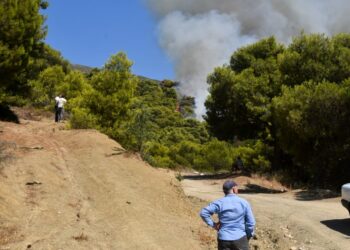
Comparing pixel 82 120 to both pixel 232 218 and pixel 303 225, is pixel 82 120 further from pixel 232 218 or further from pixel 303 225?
pixel 232 218

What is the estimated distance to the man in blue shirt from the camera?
7.45 m

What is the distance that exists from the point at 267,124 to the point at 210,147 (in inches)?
566

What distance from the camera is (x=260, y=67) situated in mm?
33875

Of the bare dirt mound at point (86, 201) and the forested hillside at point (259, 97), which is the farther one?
the forested hillside at point (259, 97)

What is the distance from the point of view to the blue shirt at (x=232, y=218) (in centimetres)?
750

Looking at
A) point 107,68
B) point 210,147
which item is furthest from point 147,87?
point 107,68

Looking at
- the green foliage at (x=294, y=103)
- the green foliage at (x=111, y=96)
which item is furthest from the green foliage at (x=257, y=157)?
the green foliage at (x=111, y=96)

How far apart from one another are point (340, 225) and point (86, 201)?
6042mm

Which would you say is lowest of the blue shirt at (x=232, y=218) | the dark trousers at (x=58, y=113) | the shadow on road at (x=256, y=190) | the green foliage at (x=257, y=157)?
the blue shirt at (x=232, y=218)

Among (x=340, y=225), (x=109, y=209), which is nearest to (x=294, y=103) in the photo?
(x=340, y=225)

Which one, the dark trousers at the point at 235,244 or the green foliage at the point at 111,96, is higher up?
the green foliage at the point at 111,96

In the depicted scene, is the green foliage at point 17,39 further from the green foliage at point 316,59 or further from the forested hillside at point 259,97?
the green foliage at point 316,59

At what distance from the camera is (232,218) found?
7.51 m

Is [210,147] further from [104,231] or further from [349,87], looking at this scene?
[104,231]
